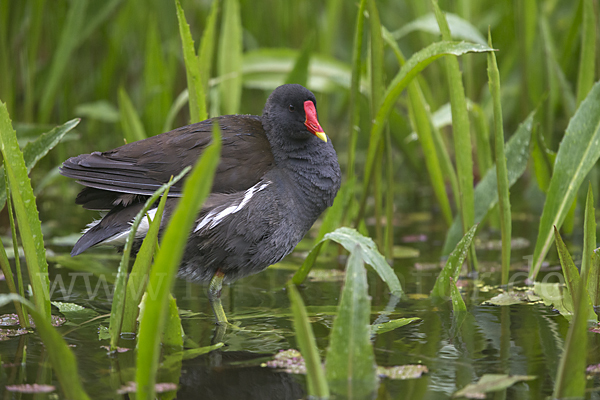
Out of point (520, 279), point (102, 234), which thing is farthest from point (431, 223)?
point (102, 234)

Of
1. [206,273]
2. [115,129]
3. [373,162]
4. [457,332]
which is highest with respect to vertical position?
[115,129]

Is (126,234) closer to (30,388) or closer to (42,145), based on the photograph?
(42,145)

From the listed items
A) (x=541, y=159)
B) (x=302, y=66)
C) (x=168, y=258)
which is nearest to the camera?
(x=168, y=258)

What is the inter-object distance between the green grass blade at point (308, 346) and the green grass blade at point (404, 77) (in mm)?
1267

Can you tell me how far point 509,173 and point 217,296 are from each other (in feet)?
4.64

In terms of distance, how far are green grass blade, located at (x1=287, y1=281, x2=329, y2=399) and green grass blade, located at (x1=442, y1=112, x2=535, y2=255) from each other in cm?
165

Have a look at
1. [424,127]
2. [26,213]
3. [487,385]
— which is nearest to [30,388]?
[26,213]

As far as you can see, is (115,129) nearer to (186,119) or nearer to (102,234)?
(186,119)

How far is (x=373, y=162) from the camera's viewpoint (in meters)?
2.96

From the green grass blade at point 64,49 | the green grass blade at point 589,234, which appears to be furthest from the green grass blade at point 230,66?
the green grass blade at point 589,234

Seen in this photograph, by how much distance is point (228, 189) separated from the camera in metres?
2.55

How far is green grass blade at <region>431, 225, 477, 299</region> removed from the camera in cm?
242

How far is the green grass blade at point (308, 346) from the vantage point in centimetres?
140

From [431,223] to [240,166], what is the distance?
181 centimetres
